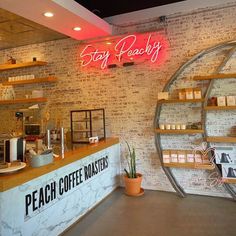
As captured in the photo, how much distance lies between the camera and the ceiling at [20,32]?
4238mm

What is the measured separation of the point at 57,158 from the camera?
3.21 m

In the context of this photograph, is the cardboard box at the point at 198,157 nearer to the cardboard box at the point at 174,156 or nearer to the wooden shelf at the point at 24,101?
the cardboard box at the point at 174,156

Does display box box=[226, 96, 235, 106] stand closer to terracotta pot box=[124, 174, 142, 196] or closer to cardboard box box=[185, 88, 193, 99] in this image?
cardboard box box=[185, 88, 193, 99]

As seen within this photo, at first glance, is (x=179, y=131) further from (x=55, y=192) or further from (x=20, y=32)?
(x=20, y=32)

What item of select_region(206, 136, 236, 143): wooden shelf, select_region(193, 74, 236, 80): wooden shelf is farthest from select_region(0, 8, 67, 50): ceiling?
select_region(206, 136, 236, 143): wooden shelf

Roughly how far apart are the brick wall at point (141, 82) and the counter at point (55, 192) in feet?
2.44

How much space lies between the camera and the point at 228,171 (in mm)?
3875

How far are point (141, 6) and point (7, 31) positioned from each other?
275 cm

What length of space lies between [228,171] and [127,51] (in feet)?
9.34

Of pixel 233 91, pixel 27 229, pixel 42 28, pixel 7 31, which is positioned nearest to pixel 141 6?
pixel 42 28

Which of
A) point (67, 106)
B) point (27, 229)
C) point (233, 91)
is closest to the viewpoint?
point (27, 229)

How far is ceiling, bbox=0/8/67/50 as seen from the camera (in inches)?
167

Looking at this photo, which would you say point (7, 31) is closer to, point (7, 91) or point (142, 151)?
point (7, 91)

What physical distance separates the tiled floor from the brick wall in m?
0.44
